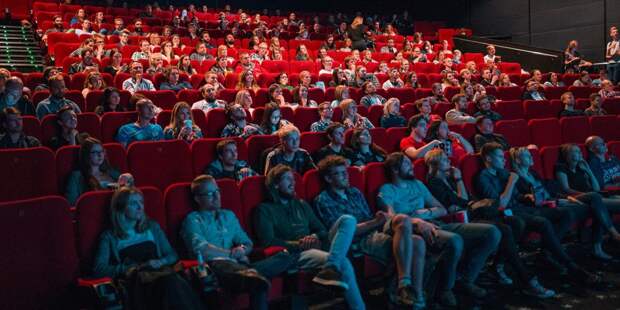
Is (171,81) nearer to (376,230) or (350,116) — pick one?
(350,116)

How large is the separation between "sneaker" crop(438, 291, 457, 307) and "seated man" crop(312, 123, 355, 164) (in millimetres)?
733

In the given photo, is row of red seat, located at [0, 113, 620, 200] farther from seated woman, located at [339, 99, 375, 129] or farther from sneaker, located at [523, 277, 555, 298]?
sneaker, located at [523, 277, 555, 298]

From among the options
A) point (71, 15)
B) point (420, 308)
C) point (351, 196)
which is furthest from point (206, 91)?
point (71, 15)

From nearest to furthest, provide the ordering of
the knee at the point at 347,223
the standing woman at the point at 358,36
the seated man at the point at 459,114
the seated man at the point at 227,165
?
the knee at the point at 347,223, the seated man at the point at 227,165, the seated man at the point at 459,114, the standing woman at the point at 358,36

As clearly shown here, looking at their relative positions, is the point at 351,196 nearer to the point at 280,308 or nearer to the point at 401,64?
the point at 280,308

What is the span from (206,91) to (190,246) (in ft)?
4.84

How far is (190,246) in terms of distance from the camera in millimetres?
1485

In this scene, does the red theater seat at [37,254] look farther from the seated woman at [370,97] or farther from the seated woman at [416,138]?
the seated woman at [370,97]

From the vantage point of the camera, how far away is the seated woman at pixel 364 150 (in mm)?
2236

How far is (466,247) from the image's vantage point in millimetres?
1740

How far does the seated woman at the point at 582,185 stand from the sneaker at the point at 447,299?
0.79m

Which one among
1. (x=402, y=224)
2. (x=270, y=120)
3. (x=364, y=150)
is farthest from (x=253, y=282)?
(x=270, y=120)

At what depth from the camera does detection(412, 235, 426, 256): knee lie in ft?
5.23

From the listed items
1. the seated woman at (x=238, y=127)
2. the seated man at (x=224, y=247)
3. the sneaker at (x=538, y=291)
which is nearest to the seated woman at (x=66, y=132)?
the seated woman at (x=238, y=127)
